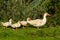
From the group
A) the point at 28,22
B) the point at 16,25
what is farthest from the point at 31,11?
the point at 16,25

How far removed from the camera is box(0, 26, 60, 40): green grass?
10062 mm

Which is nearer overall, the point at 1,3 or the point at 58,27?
the point at 58,27

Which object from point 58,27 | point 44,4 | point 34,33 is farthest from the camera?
point 44,4

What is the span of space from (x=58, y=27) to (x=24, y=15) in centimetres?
179

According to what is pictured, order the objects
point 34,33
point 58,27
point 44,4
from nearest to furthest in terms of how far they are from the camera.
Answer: point 34,33 < point 58,27 < point 44,4

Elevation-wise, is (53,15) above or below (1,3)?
below

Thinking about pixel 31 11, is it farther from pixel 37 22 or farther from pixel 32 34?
pixel 32 34

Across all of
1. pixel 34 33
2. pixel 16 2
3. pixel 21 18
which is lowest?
pixel 34 33

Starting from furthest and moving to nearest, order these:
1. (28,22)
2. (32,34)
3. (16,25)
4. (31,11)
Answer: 1. (31,11)
2. (28,22)
3. (16,25)
4. (32,34)

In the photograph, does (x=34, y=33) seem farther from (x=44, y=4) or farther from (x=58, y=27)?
(x=44, y=4)

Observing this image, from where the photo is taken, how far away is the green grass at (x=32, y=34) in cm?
1006

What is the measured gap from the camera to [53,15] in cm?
1310

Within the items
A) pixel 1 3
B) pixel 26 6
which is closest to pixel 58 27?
pixel 26 6

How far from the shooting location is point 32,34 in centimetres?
1077
